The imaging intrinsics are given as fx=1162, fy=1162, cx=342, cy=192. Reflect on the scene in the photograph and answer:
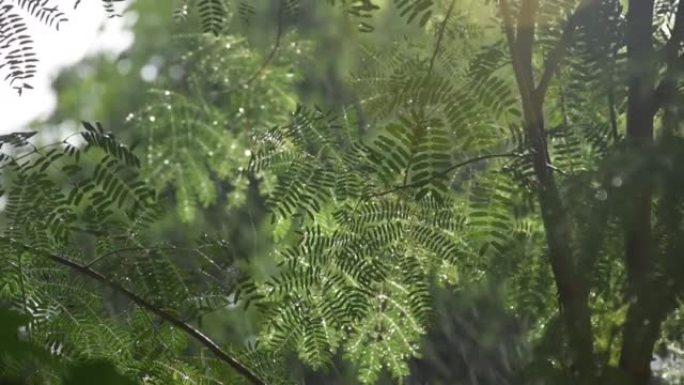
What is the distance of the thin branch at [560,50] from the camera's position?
1.07 meters

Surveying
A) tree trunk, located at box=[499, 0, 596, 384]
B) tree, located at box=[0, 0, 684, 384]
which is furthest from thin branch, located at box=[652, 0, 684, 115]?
tree trunk, located at box=[499, 0, 596, 384]

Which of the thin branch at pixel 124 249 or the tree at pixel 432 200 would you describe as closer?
the tree at pixel 432 200

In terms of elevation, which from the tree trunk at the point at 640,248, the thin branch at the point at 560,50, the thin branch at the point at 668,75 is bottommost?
the tree trunk at the point at 640,248

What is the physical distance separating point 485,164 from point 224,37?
0.66 metres

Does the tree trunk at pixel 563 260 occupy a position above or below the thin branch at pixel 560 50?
below

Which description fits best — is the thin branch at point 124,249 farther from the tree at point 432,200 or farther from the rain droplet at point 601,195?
the rain droplet at point 601,195

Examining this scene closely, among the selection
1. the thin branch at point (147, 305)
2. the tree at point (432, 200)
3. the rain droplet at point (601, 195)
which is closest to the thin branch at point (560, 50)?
the tree at point (432, 200)

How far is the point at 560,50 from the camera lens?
111 centimetres

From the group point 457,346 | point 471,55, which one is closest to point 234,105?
point 471,55

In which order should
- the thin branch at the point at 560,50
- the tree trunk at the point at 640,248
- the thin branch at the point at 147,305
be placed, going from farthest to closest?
the thin branch at the point at 147,305 → the thin branch at the point at 560,50 → the tree trunk at the point at 640,248

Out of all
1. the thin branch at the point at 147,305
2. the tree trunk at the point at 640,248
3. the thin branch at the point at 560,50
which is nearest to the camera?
the tree trunk at the point at 640,248

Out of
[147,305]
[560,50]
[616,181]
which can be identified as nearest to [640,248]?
[616,181]

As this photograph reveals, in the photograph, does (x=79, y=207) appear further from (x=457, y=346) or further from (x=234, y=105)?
(x=457, y=346)

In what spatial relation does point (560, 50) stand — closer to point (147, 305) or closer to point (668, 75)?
point (668, 75)
